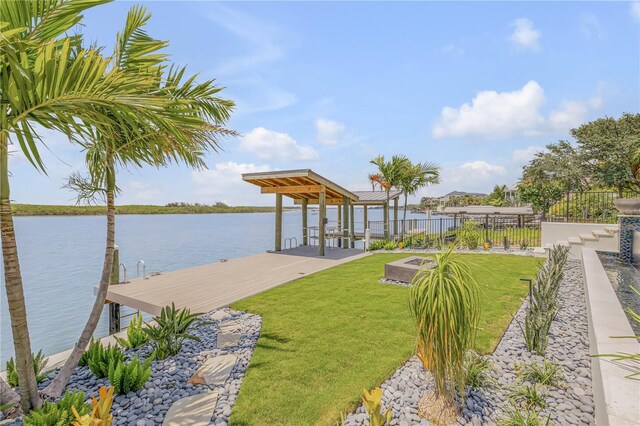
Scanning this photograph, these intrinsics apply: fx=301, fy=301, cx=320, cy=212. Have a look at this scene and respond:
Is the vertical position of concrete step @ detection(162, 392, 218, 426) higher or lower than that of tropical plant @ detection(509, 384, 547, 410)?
lower

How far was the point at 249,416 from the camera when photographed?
3.02 meters

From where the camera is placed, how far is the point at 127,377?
3.48 meters

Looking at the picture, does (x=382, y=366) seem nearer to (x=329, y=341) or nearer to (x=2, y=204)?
(x=329, y=341)

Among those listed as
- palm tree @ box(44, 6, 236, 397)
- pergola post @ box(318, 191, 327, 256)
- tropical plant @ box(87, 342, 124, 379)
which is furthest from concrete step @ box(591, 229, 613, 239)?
tropical plant @ box(87, 342, 124, 379)

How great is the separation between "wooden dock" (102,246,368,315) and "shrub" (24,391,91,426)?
3296 mm

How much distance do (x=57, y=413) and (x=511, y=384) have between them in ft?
15.0

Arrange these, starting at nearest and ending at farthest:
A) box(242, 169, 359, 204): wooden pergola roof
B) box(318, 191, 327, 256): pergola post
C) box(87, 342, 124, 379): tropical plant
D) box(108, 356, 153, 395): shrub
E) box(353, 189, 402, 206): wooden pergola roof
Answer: box(108, 356, 153, 395): shrub
box(87, 342, 124, 379): tropical plant
box(242, 169, 359, 204): wooden pergola roof
box(318, 191, 327, 256): pergola post
box(353, 189, 402, 206): wooden pergola roof

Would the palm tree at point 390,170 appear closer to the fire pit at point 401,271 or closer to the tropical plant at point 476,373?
the fire pit at point 401,271

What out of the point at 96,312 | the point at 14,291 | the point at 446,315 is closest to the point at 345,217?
the point at 96,312

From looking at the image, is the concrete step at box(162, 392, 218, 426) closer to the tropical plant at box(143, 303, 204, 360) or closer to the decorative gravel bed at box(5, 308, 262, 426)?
the decorative gravel bed at box(5, 308, 262, 426)

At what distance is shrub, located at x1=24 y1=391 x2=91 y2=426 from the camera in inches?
103

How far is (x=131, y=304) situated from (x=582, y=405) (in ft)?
26.2

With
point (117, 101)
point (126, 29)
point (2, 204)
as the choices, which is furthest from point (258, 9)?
point (2, 204)

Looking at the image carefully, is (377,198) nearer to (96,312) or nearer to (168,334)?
(168,334)
